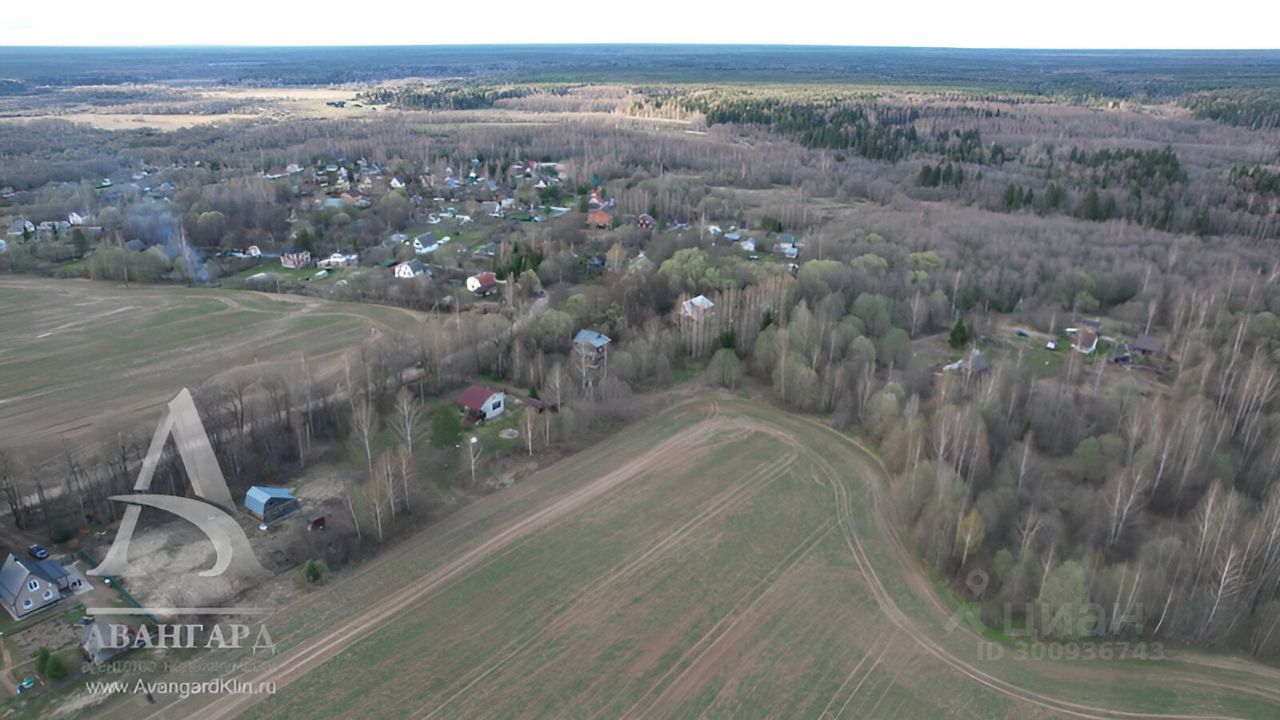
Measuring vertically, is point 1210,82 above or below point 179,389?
above

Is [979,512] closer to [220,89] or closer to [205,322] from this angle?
[205,322]

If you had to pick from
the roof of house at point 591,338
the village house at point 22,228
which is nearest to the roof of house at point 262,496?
the roof of house at point 591,338

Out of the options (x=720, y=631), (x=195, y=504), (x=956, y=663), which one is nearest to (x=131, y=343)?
(x=195, y=504)

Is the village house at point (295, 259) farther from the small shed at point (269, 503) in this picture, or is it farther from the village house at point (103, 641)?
the village house at point (103, 641)

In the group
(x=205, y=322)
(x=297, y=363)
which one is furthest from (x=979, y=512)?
(x=205, y=322)

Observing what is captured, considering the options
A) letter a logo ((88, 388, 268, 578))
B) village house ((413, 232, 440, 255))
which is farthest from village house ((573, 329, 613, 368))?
village house ((413, 232, 440, 255))

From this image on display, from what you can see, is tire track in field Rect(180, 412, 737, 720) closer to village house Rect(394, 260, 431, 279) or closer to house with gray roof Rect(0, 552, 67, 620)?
house with gray roof Rect(0, 552, 67, 620)
